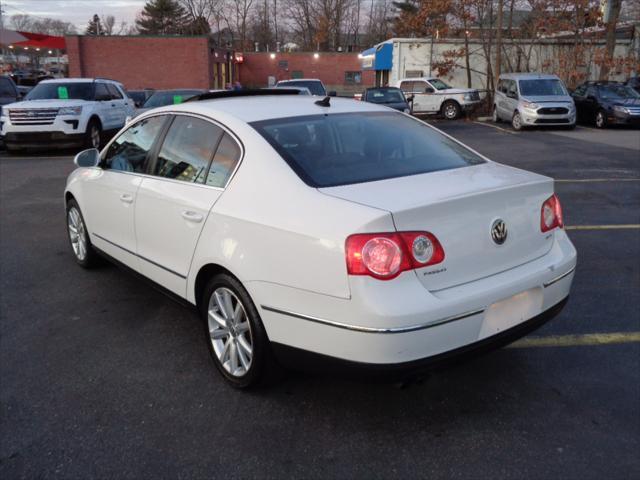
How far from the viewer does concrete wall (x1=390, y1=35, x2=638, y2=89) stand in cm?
3078

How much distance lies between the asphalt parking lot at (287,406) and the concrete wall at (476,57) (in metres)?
28.4

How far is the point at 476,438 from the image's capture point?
2961 millimetres

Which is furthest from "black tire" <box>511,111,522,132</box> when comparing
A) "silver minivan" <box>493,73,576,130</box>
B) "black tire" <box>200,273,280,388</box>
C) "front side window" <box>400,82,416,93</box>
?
"black tire" <box>200,273,280,388</box>

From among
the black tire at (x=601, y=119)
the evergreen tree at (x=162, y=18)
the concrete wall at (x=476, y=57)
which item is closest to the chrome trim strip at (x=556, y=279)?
the black tire at (x=601, y=119)

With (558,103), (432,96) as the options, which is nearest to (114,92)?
(558,103)

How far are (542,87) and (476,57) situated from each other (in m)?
11.3

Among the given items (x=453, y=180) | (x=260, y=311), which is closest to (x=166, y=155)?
(x=260, y=311)

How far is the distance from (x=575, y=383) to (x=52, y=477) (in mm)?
2786

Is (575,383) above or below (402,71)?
below

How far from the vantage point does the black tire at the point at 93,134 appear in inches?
571

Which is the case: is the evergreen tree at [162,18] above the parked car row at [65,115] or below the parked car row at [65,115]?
above

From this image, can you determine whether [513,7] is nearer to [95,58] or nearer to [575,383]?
[95,58]

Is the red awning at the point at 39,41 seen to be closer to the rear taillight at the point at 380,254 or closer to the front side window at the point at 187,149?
the front side window at the point at 187,149

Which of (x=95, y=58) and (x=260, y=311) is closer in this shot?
(x=260, y=311)
